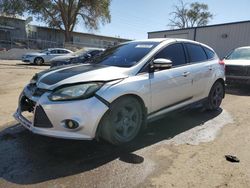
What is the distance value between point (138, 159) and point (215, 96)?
3.38 m

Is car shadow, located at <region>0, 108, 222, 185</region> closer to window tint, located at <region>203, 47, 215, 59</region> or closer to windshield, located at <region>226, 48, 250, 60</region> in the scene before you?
window tint, located at <region>203, 47, 215, 59</region>

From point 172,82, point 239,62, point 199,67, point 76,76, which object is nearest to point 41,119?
point 76,76

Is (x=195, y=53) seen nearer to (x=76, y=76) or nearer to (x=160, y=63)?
(x=160, y=63)

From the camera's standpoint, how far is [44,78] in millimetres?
3990

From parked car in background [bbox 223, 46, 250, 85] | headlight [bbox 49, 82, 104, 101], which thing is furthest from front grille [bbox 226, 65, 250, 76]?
headlight [bbox 49, 82, 104, 101]

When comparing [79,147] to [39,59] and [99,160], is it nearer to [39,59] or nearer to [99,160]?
[99,160]

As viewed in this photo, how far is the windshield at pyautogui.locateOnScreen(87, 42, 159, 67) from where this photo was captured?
14.5 ft

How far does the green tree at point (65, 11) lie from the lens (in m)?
40.3

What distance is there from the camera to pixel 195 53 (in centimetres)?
563

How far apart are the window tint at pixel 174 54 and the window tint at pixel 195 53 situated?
11.3 inches

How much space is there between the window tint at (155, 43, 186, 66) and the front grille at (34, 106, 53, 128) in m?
2.07

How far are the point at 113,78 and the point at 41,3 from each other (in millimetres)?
41383

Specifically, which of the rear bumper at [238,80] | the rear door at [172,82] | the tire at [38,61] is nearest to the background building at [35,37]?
the tire at [38,61]

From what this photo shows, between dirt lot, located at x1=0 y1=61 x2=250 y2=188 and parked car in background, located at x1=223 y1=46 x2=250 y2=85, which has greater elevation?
parked car in background, located at x1=223 y1=46 x2=250 y2=85
